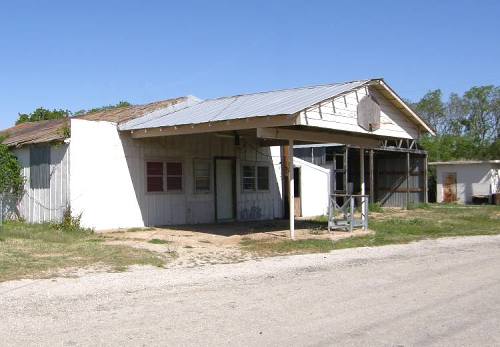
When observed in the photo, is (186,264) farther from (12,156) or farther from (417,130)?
(417,130)

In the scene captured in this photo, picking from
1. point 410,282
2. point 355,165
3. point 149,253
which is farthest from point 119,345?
point 355,165

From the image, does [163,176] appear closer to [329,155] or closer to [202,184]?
[202,184]

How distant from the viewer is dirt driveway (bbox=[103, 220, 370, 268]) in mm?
12461

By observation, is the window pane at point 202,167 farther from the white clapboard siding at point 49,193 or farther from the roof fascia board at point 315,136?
the white clapboard siding at point 49,193

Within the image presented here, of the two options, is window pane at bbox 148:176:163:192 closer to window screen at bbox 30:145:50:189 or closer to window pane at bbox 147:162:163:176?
window pane at bbox 147:162:163:176

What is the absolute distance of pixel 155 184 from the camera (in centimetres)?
1875

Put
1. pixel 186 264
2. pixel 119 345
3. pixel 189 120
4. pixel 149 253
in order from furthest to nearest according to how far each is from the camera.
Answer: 1. pixel 189 120
2. pixel 149 253
3. pixel 186 264
4. pixel 119 345

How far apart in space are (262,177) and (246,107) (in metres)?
6.61

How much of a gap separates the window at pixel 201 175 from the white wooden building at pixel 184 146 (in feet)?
0.11

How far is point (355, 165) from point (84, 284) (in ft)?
91.4

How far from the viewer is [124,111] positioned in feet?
66.4

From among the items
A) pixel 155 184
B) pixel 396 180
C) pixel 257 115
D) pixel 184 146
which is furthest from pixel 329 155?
pixel 257 115

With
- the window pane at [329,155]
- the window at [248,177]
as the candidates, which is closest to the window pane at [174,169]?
the window at [248,177]

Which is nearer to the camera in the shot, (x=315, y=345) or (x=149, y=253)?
(x=315, y=345)
